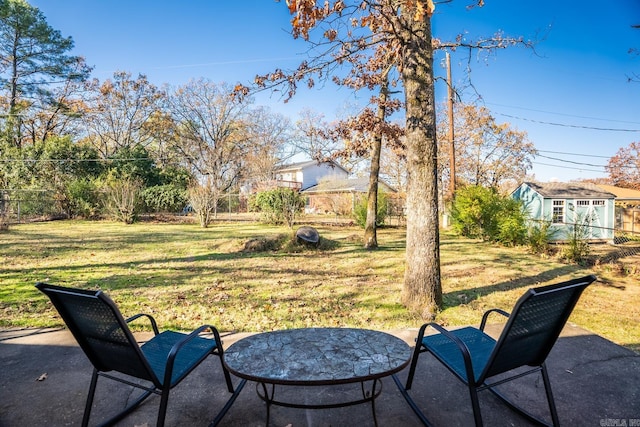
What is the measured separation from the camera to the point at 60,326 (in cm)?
389

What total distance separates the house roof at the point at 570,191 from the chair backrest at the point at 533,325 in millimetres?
22176

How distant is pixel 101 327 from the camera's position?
1.78m

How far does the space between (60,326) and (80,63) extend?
2846 centimetres

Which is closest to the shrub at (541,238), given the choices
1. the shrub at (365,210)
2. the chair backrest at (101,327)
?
the shrub at (365,210)

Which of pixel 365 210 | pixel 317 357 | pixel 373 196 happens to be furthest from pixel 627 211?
pixel 317 357

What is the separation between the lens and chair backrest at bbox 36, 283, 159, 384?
1.68 m

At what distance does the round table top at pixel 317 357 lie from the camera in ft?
5.82

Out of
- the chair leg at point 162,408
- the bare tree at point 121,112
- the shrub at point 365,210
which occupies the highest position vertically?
the bare tree at point 121,112

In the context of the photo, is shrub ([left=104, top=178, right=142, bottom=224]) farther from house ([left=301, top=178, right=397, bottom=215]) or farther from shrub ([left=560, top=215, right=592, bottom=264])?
shrub ([left=560, top=215, right=592, bottom=264])

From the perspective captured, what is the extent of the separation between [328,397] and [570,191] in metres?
24.5

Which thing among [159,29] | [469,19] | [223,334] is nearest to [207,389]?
[223,334]

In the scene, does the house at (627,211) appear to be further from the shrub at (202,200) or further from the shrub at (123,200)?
the shrub at (123,200)

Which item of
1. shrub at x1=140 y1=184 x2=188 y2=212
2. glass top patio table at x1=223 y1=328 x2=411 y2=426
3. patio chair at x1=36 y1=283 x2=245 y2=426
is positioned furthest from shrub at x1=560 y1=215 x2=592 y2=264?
shrub at x1=140 y1=184 x2=188 y2=212

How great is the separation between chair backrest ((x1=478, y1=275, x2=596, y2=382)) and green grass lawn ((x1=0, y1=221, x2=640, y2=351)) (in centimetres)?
210
